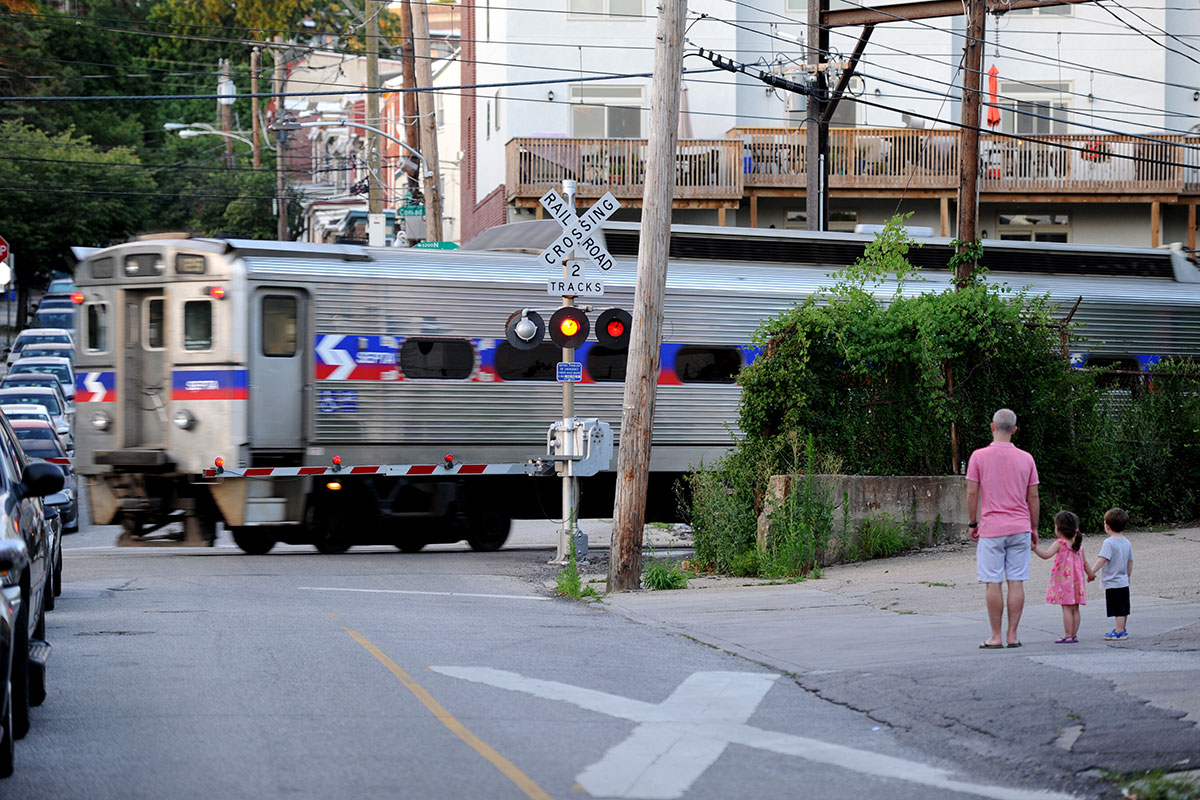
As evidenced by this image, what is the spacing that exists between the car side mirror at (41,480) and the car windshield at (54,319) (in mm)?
44182

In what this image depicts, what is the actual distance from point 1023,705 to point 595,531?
54.0 feet

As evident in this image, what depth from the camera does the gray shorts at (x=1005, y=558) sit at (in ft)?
34.9

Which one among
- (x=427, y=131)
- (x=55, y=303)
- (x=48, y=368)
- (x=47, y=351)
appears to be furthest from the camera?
(x=55, y=303)

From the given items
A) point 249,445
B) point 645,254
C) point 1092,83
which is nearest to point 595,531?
point 249,445

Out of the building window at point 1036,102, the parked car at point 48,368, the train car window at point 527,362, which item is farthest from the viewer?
the parked car at point 48,368

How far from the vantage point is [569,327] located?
56.5 feet

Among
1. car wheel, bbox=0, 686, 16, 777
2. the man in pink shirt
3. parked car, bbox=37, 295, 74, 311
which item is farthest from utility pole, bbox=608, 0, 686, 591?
parked car, bbox=37, 295, 74, 311

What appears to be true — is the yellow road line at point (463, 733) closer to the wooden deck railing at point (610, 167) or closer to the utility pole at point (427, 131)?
the utility pole at point (427, 131)

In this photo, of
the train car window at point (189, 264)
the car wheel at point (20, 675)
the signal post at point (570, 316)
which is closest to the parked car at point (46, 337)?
the train car window at point (189, 264)

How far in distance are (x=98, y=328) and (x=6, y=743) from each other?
13.0 m

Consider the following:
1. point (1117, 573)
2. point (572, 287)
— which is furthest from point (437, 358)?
point (1117, 573)

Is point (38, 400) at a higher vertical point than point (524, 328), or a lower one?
lower

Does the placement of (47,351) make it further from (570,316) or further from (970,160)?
(970,160)

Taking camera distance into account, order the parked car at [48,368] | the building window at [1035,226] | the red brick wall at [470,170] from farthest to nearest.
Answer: the parked car at [48,368] < the red brick wall at [470,170] < the building window at [1035,226]
